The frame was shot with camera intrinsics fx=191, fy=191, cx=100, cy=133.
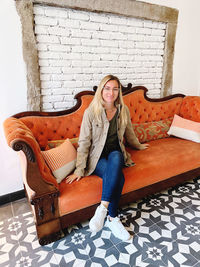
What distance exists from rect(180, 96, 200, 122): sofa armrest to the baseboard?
2.46 meters

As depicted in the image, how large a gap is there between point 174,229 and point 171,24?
2.61 metres

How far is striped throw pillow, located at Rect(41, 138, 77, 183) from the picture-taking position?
1.63 meters

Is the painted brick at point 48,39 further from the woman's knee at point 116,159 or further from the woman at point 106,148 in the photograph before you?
the woman's knee at point 116,159

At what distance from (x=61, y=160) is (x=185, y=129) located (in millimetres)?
1771

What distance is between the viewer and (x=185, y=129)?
2582mm

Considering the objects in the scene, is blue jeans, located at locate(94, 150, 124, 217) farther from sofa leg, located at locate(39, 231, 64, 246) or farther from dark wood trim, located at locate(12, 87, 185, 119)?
dark wood trim, located at locate(12, 87, 185, 119)

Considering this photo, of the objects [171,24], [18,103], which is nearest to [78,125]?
[18,103]

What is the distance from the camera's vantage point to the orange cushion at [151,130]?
246cm

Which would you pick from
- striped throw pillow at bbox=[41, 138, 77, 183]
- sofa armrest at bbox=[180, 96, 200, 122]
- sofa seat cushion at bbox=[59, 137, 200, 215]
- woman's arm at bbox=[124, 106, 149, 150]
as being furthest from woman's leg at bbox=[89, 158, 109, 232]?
sofa armrest at bbox=[180, 96, 200, 122]

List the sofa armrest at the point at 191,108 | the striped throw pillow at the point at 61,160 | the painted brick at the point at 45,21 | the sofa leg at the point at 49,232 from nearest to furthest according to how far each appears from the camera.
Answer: the sofa leg at the point at 49,232, the striped throw pillow at the point at 61,160, the painted brick at the point at 45,21, the sofa armrest at the point at 191,108

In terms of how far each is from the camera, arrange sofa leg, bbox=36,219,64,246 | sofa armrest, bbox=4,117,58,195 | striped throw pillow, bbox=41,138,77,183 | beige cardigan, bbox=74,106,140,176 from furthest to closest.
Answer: beige cardigan, bbox=74,106,140,176 → striped throw pillow, bbox=41,138,77,183 → sofa leg, bbox=36,219,64,246 → sofa armrest, bbox=4,117,58,195

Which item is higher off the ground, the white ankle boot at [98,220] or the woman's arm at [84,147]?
the woman's arm at [84,147]

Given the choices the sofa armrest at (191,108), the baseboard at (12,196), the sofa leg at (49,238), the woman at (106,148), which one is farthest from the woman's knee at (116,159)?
the sofa armrest at (191,108)

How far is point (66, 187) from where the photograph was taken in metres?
1.59
